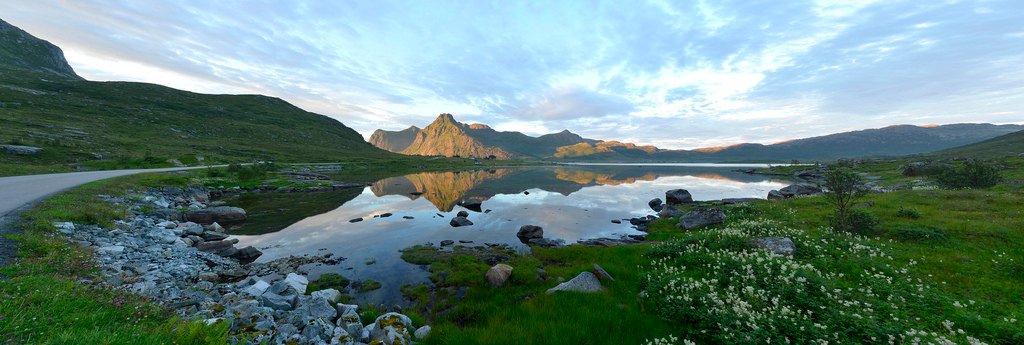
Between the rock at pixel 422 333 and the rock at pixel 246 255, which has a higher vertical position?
the rock at pixel 422 333

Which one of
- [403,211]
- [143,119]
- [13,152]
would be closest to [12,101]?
[143,119]

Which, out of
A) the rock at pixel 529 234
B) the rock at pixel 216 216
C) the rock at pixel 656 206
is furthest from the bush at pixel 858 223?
the rock at pixel 216 216

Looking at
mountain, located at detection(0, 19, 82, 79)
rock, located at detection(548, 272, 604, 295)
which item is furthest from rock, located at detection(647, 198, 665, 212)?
mountain, located at detection(0, 19, 82, 79)

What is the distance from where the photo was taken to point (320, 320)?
8992 millimetres

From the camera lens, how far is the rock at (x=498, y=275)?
14.6 m

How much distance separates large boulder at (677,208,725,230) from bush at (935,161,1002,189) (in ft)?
82.0

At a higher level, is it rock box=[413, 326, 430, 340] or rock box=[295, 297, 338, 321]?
rock box=[295, 297, 338, 321]

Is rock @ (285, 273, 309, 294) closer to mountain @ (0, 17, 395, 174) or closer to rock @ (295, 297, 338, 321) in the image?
rock @ (295, 297, 338, 321)

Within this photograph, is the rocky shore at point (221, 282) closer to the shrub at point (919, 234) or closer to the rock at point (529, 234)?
the rock at point (529, 234)

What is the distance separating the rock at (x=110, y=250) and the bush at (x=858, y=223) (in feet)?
112

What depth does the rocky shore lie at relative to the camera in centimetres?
849

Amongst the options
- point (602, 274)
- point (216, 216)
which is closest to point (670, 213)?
point (602, 274)

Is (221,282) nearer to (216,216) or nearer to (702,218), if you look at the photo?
(216,216)

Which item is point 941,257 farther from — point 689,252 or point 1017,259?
point 689,252
